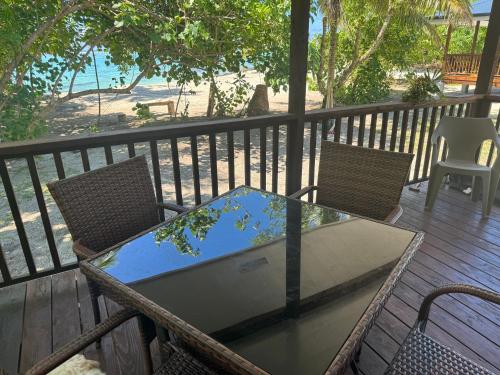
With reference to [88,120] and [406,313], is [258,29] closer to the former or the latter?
[406,313]

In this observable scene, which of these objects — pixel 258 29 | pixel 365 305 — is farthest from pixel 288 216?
pixel 258 29

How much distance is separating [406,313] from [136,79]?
4973 mm

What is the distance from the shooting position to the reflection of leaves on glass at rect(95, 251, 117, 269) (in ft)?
4.17

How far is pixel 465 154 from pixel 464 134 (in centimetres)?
19

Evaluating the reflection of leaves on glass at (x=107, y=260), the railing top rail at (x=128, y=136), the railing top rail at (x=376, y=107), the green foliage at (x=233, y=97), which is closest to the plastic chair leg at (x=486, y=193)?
the railing top rail at (x=376, y=107)

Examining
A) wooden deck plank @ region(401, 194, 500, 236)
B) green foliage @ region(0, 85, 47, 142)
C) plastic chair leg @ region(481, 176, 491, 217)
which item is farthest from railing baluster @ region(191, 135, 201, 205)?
green foliage @ region(0, 85, 47, 142)

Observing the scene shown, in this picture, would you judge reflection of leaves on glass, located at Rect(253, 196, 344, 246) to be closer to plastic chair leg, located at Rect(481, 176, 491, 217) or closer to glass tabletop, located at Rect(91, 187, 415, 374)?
glass tabletop, located at Rect(91, 187, 415, 374)

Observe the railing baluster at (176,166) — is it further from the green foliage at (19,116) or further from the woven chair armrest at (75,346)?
the green foliage at (19,116)

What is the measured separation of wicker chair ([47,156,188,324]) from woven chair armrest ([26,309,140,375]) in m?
0.42

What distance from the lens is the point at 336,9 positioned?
7570 millimetres

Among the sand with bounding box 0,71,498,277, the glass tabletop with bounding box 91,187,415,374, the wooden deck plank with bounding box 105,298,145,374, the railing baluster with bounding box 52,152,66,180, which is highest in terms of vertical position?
the railing baluster with bounding box 52,152,66,180

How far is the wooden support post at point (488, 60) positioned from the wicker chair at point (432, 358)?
3157 millimetres

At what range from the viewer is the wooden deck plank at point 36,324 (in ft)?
5.71

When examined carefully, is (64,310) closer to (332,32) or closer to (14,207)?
(14,207)
